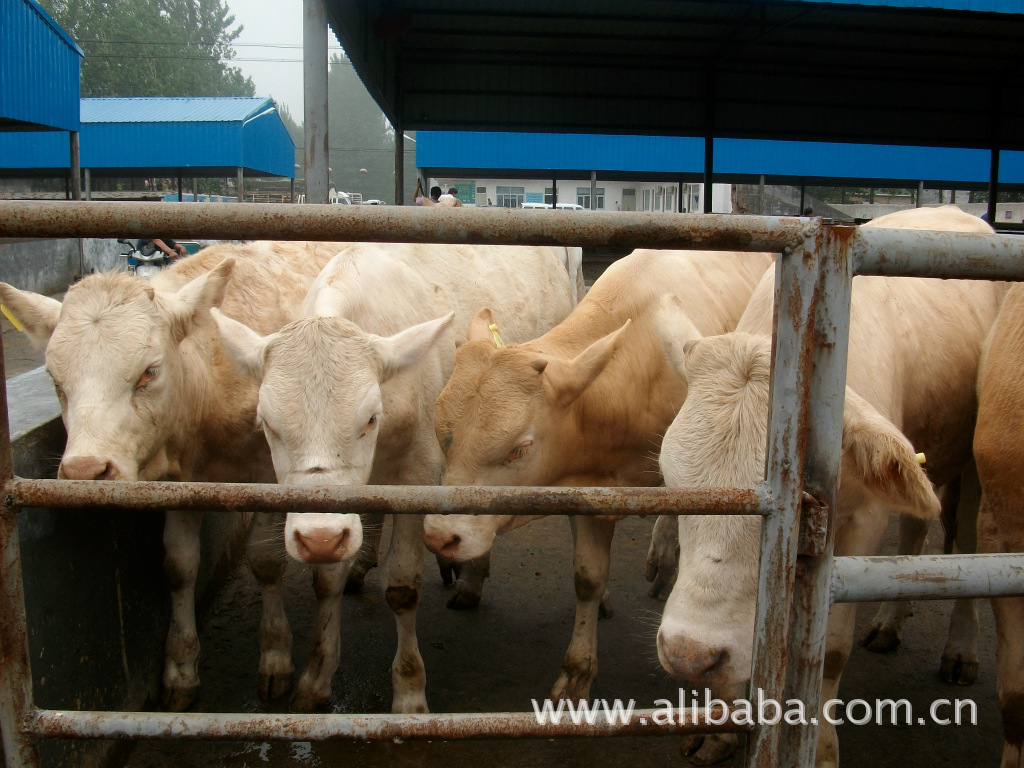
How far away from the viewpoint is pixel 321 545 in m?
2.37

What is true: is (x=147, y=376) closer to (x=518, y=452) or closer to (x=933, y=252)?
(x=518, y=452)

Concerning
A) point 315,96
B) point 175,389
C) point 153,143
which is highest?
point 153,143

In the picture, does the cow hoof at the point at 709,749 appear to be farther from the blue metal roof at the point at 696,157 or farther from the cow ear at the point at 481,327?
the blue metal roof at the point at 696,157

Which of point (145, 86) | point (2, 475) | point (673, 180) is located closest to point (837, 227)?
point (2, 475)

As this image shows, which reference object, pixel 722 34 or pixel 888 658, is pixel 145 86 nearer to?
pixel 722 34

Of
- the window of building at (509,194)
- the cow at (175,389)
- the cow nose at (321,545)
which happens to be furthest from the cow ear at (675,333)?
the window of building at (509,194)

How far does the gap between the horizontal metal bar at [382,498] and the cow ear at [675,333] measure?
119cm

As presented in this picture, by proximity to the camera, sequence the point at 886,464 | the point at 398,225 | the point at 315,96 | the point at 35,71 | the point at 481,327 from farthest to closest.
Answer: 1. the point at 35,71
2. the point at 315,96
3. the point at 481,327
4. the point at 886,464
5. the point at 398,225

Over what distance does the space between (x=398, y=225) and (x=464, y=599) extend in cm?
315

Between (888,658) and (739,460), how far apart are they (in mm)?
2332

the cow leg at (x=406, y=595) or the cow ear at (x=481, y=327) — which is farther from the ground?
the cow ear at (x=481, y=327)

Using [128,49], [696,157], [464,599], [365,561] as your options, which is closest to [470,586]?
[464,599]

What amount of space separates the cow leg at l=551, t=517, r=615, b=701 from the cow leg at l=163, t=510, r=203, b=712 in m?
1.52

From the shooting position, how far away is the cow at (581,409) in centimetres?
295
